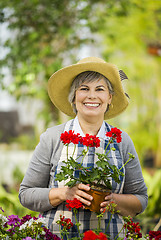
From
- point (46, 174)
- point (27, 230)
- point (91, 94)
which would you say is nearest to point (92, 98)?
point (91, 94)

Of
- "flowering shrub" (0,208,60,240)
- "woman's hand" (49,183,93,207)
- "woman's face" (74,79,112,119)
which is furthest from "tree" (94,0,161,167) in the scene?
"flowering shrub" (0,208,60,240)

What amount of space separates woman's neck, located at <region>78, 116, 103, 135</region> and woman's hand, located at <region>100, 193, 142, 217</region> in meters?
0.36

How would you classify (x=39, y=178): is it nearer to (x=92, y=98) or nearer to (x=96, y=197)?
(x=96, y=197)

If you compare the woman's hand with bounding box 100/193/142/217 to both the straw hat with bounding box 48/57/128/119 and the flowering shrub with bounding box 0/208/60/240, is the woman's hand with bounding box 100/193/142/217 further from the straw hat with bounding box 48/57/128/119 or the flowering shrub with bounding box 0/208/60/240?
the straw hat with bounding box 48/57/128/119

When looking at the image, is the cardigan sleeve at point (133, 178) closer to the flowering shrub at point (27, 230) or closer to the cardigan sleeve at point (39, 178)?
the cardigan sleeve at point (39, 178)

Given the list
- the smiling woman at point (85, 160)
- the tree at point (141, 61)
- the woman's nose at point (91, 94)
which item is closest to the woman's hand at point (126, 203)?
the smiling woman at point (85, 160)

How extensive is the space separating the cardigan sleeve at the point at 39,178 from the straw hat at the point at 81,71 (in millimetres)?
284

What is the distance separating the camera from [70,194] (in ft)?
4.69

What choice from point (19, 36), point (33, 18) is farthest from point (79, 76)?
point (19, 36)

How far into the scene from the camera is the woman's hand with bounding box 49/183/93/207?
1357 millimetres

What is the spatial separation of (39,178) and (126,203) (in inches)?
17.9

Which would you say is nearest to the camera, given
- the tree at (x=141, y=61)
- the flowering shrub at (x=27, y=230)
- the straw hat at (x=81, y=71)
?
the flowering shrub at (x=27, y=230)

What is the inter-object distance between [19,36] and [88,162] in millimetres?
3146

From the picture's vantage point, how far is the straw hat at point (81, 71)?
1606 millimetres
